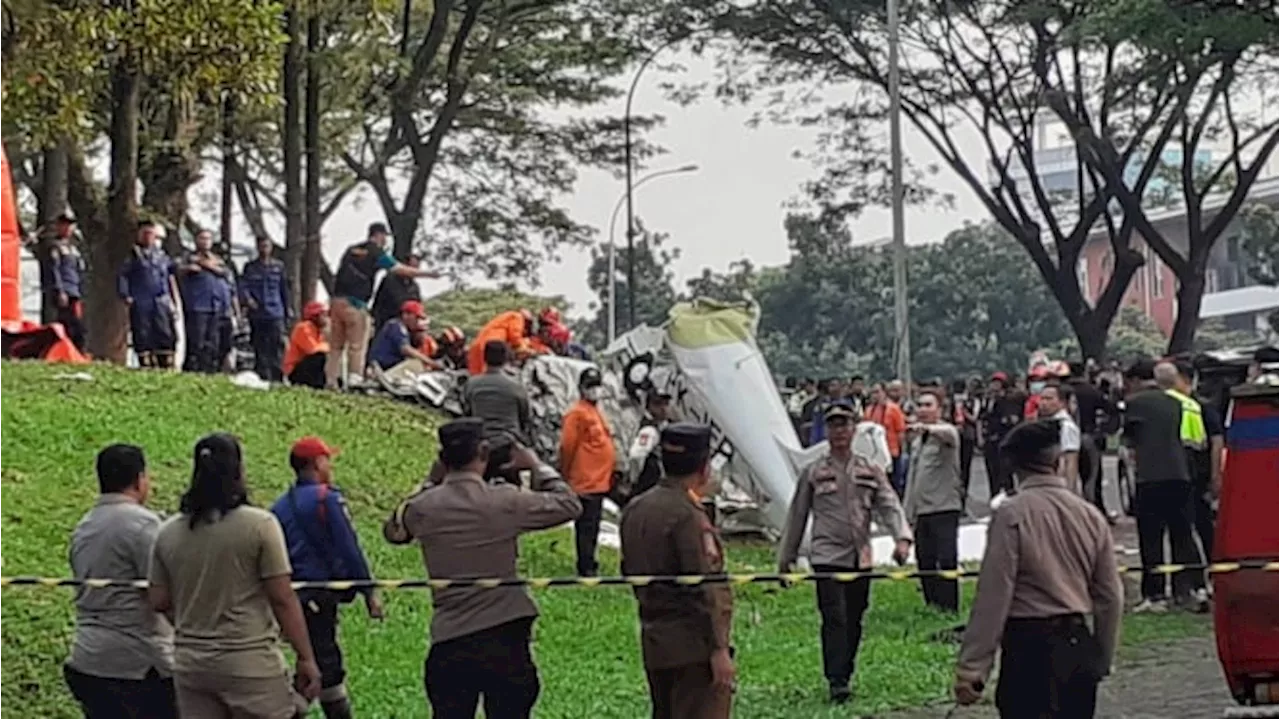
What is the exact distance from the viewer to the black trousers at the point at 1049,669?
7.99m

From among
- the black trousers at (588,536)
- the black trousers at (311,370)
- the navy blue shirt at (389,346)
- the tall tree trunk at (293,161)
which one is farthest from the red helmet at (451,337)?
the black trousers at (588,536)

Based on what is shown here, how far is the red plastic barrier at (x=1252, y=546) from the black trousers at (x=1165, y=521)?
17.2ft

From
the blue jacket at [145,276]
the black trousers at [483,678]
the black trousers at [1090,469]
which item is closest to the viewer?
the black trousers at [483,678]

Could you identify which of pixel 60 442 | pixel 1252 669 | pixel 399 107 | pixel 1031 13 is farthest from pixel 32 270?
pixel 1252 669

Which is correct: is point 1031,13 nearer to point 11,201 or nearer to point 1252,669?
point 11,201

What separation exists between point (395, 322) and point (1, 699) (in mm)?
12246

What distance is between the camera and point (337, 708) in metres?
10.7

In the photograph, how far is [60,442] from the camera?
1669cm

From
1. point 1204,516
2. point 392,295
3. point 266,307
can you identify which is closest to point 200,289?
→ point 266,307

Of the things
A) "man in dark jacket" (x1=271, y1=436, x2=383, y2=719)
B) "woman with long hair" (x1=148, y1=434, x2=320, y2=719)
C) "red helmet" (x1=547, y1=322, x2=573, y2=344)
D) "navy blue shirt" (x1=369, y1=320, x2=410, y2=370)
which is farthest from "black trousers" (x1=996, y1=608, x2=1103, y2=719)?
"red helmet" (x1=547, y1=322, x2=573, y2=344)

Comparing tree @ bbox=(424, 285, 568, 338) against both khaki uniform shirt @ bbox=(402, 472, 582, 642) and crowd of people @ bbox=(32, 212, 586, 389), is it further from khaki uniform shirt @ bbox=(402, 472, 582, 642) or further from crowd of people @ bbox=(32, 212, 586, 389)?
khaki uniform shirt @ bbox=(402, 472, 582, 642)

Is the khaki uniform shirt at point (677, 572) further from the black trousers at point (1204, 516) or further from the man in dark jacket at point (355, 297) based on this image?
the man in dark jacket at point (355, 297)

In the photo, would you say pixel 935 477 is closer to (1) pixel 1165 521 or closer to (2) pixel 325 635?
(1) pixel 1165 521

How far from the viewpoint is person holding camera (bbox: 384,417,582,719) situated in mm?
8422
